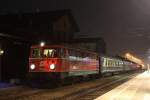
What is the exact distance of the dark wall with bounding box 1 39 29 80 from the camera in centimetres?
3069

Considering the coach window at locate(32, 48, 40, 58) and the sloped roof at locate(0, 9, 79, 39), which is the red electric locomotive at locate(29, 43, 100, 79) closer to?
the coach window at locate(32, 48, 40, 58)

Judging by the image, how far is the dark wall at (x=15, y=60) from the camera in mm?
30688

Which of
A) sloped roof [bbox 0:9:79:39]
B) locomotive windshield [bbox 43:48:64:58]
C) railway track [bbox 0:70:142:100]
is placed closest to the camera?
railway track [bbox 0:70:142:100]

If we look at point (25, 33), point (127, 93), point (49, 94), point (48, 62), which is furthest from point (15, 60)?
point (127, 93)

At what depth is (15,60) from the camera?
32.6m

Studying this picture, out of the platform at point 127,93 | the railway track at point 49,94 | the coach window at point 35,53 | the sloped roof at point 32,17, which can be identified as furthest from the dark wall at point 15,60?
the sloped roof at point 32,17

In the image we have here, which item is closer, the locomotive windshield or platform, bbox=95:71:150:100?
platform, bbox=95:71:150:100

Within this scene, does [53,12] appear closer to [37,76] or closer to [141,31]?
[141,31]

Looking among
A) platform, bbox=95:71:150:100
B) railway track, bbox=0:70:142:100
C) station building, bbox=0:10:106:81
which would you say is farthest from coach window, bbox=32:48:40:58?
platform, bbox=95:71:150:100

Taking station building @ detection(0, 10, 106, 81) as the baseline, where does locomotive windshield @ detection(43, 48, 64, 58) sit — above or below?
below

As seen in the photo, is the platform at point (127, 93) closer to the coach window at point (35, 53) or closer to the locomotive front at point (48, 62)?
the locomotive front at point (48, 62)

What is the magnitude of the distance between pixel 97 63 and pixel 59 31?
13.2m

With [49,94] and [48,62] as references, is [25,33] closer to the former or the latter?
[48,62]

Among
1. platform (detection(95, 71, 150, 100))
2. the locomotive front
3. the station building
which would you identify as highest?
Answer: the station building
